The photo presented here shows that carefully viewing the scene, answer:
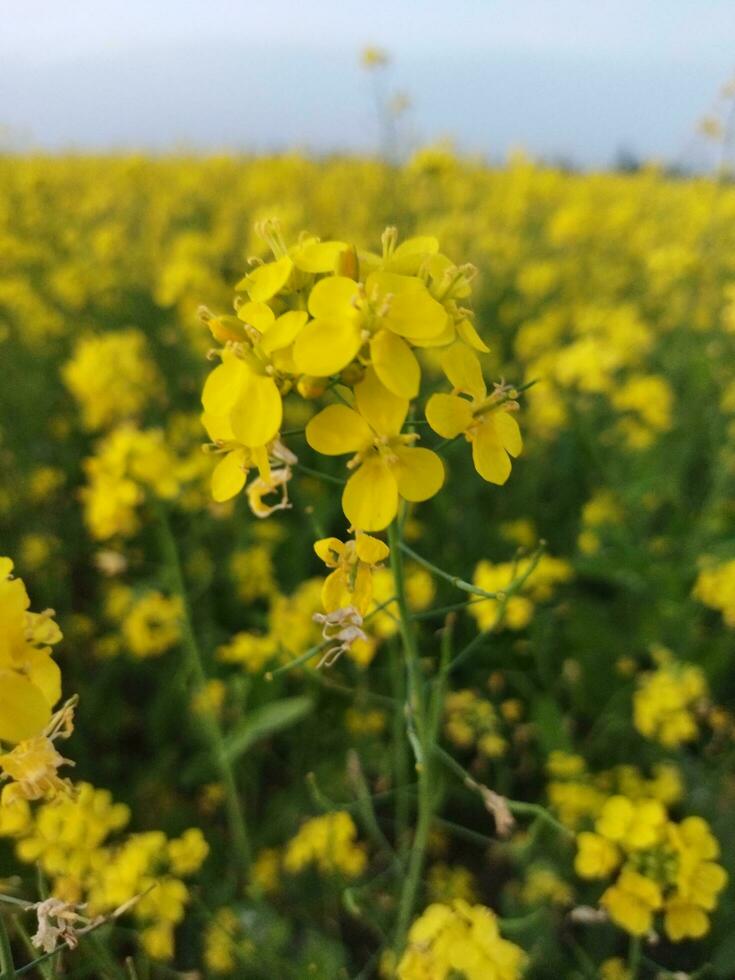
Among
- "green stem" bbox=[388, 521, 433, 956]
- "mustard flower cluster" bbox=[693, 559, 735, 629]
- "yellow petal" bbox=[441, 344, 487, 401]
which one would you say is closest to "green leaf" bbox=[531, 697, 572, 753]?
"mustard flower cluster" bbox=[693, 559, 735, 629]

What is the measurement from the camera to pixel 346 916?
1938 mm

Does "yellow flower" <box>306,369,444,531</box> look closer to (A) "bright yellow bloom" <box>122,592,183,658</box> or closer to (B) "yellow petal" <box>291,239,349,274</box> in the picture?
(B) "yellow petal" <box>291,239,349,274</box>

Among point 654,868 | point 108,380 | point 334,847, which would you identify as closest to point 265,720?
point 334,847

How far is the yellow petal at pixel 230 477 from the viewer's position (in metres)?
0.86

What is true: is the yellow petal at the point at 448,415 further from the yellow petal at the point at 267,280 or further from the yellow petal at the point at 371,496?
the yellow petal at the point at 267,280

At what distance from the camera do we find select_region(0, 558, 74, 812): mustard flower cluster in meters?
0.66

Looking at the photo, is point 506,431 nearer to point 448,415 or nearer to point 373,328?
point 448,415

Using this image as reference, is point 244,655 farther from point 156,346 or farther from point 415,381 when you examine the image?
point 156,346

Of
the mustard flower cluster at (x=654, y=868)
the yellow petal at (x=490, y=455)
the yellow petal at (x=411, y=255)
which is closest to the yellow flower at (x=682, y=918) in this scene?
the mustard flower cluster at (x=654, y=868)

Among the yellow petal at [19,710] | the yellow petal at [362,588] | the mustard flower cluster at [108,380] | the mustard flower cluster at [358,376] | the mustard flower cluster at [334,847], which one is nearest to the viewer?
the yellow petal at [19,710]

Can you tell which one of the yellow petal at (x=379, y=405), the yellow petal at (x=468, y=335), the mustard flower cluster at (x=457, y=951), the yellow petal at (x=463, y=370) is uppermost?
the yellow petal at (x=468, y=335)

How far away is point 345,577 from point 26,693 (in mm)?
329

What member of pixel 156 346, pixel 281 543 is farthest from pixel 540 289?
pixel 281 543

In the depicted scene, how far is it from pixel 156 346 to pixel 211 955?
115 inches
